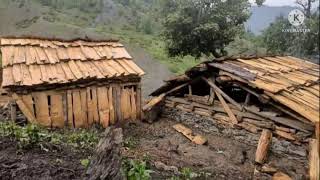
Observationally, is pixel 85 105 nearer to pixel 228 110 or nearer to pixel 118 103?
pixel 118 103

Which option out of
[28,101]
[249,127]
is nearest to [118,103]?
[28,101]

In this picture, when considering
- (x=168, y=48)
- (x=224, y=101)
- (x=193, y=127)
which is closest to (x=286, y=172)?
(x=224, y=101)

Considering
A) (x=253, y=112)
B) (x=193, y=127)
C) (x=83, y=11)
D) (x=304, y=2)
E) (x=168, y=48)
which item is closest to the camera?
(x=304, y=2)

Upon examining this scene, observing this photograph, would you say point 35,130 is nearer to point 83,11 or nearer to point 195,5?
point 195,5

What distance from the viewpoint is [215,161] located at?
991 cm

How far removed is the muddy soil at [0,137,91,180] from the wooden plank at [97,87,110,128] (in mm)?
3574

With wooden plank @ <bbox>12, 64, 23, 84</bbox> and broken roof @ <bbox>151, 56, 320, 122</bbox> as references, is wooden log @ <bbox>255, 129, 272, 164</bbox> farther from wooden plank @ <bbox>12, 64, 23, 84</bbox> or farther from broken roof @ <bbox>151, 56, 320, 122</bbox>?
wooden plank @ <bbox>12, 64, 23, 84</bbox>

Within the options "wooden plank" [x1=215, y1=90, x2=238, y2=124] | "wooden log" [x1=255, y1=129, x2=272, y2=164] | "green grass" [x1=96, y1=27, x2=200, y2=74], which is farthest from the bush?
"green grass" [x1=96, y1=27, x2=200, y2=74]

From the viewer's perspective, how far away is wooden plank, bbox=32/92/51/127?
10.5 metres

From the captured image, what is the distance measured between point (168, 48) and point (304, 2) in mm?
11200

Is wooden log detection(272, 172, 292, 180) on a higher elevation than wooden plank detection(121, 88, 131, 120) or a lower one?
lower

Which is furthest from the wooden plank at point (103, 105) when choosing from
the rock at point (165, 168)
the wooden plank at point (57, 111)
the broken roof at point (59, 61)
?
the rock at point (165, 168)

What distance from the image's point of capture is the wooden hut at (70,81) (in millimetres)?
10383

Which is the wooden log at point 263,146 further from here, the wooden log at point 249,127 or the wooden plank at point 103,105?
the wooden plank at point 103,105
